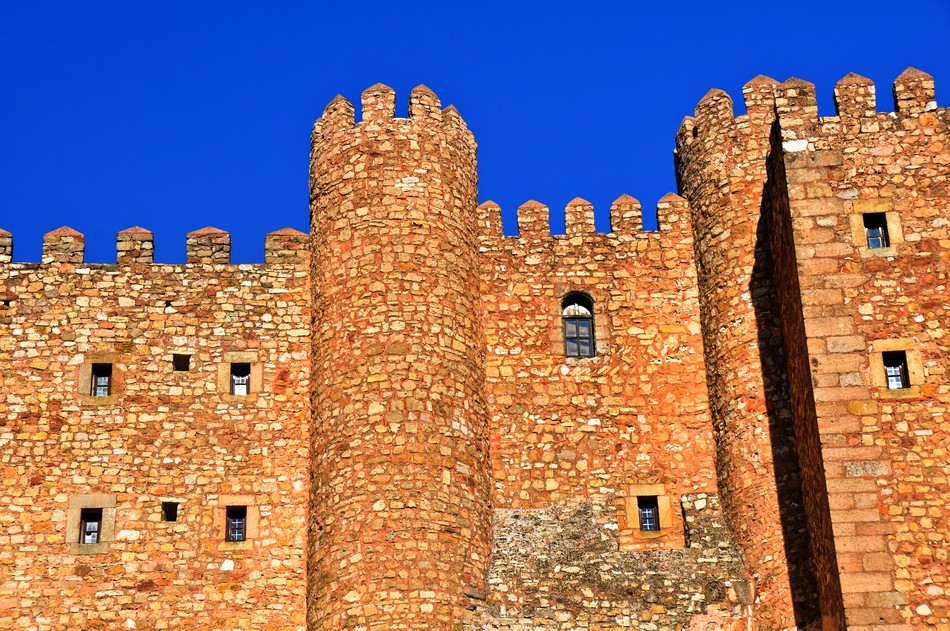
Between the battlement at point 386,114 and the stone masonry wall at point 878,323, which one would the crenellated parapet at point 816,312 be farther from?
the battlement at point 386,114

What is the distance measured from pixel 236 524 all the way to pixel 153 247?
4.88 metres

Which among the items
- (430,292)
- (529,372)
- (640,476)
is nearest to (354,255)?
(430,292)

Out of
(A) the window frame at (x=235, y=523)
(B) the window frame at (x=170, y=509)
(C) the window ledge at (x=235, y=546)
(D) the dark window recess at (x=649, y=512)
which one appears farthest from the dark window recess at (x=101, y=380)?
(D) the dark window recess at (x=649, y=512)

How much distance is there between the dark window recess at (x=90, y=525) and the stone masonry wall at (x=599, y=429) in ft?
19.1

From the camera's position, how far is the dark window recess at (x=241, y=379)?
26.7 m

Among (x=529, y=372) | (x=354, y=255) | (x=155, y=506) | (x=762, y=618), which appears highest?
(x=354, y=255)

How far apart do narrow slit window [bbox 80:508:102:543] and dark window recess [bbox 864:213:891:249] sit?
38.8 ft

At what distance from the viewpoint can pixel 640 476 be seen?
85.8 feet

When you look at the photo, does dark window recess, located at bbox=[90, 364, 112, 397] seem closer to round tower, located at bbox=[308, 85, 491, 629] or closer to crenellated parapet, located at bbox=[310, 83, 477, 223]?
round tower, located at bbox=[308, 85, 491, 629]

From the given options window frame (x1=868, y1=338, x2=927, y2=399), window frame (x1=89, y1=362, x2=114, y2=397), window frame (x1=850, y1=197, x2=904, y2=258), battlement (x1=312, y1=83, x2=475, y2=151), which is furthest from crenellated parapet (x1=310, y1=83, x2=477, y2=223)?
window frame (x1=868, y1=338, x2=927, y2=399)

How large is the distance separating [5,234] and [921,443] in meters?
14.5

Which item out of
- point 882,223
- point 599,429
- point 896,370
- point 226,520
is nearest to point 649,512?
point 599,429

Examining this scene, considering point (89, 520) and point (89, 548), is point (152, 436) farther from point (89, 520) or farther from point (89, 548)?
point (89, 548)

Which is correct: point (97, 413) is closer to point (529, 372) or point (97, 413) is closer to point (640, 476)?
point (529, 372)
